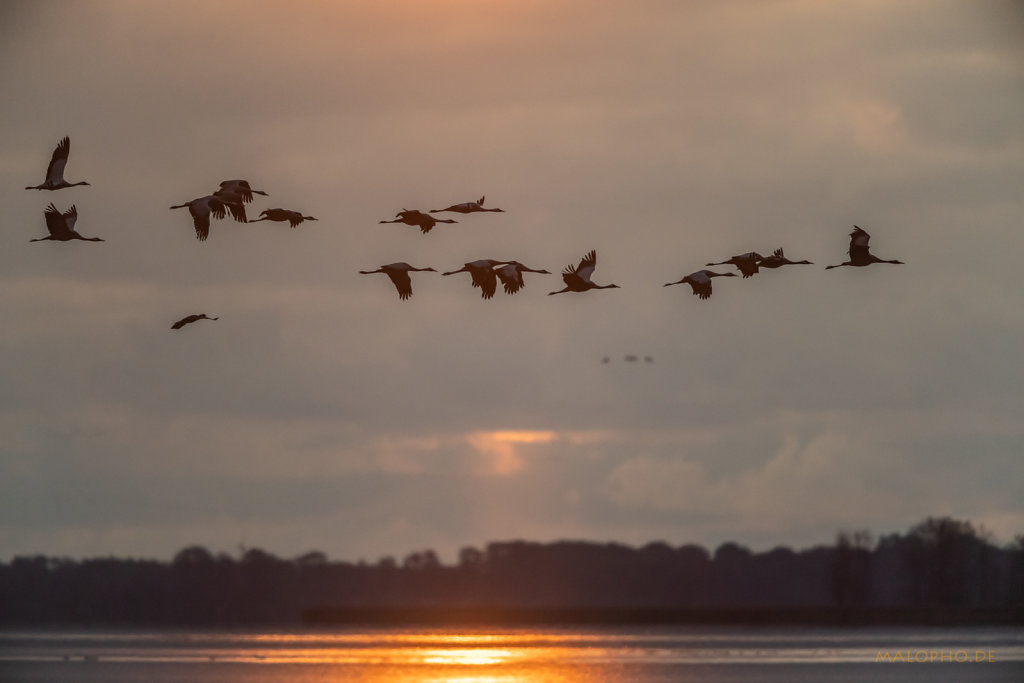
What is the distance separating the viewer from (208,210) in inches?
1671

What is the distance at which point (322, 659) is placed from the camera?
128 meters

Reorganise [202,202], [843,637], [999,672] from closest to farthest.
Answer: [202,202], [999,672], [843,637]

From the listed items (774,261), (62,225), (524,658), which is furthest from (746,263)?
(524,658)

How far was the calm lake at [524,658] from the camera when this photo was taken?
107m

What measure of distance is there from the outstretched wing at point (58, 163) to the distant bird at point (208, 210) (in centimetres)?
518

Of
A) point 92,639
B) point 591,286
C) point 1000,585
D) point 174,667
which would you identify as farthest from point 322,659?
point 591,286

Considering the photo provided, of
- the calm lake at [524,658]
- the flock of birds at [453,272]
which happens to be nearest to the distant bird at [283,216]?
the flock of birds at [453,272]

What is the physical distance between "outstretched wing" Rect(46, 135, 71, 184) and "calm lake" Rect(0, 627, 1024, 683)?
6097cm

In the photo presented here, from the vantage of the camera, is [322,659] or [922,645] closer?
[322,659]

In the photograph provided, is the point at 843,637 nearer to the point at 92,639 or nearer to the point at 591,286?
the point at 92,639

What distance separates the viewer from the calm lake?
107 m

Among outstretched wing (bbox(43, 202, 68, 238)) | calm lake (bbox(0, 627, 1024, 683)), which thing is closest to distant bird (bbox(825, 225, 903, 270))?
outstretched wing (bbox(43, 202, 68, 238))

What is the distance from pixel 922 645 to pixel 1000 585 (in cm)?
3300

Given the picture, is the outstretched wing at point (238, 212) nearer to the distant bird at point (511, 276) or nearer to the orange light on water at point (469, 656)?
the distant bird at point (511, 276)
